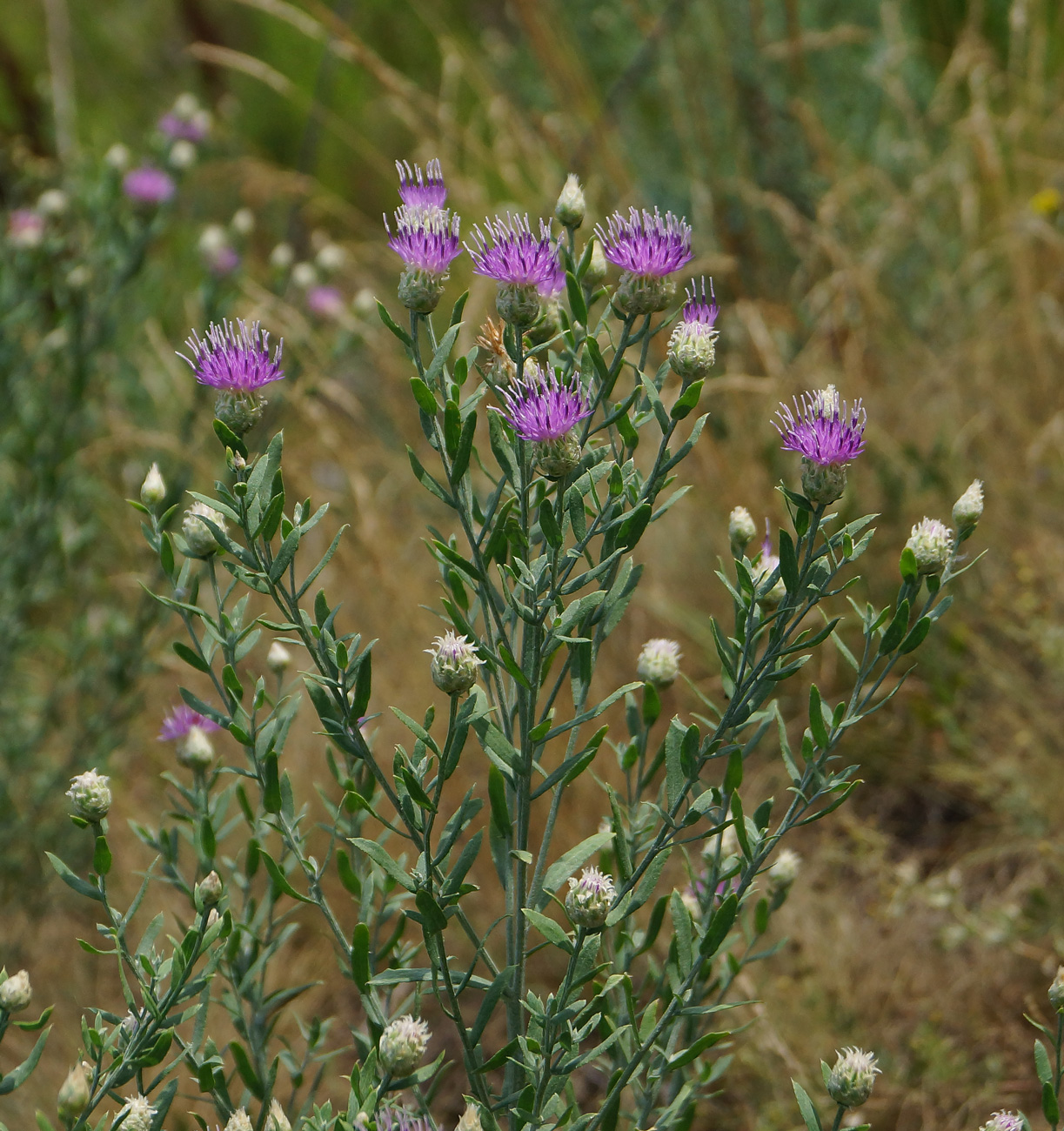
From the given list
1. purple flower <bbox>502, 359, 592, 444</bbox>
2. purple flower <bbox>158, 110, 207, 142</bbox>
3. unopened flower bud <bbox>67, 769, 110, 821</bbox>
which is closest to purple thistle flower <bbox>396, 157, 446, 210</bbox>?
purple flower <bbox>502, 359, 592, 444</bbox>

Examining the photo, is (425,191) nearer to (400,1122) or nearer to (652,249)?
(652,249)

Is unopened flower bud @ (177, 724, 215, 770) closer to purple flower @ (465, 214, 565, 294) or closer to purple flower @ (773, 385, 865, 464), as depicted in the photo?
purple flower @ (465, 214, 565, 294)

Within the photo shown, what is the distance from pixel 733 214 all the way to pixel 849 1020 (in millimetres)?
3346

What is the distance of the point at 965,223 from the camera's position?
421cm

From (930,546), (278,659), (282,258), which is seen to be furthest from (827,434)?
(282,258)

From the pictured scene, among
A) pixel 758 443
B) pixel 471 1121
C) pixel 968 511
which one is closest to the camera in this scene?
pixel 471 1121

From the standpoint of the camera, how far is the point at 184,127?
132 inches

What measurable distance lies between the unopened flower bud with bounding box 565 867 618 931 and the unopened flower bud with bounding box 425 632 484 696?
230mm

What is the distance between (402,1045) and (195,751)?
0.54 meters

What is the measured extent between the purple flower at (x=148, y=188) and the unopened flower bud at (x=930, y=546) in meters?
2.34

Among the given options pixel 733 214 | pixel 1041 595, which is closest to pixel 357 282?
pixel 733 214

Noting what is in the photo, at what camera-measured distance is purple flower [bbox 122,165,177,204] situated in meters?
2.92

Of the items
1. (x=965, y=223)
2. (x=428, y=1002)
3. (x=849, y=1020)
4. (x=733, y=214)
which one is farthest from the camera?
(x=733, y=214)

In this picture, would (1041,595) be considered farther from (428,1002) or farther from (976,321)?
(428,1002)
